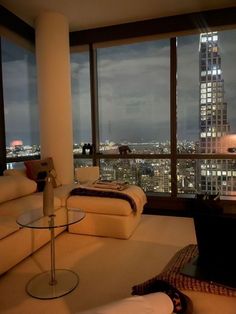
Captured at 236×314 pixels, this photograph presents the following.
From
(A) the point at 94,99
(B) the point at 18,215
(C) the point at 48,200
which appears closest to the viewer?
(C) the point at 48,200

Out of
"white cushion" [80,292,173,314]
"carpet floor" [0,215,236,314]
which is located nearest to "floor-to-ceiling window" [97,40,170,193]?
"carpet floor" [0,215,236,314]

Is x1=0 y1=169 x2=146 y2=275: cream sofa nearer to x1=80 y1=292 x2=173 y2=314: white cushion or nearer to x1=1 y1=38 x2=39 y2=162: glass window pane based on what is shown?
x1=1 y1=38 x2=39 y2=162: glass window pane

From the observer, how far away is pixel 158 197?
427cm

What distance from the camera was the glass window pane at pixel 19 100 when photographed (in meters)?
3.97

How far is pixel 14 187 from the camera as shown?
2.92 m

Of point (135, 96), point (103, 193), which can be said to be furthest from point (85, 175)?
point (135, 96)

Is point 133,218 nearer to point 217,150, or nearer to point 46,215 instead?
point 46,215

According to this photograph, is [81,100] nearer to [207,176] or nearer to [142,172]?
[142,172]

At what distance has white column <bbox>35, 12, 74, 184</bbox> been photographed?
4000 millimetres

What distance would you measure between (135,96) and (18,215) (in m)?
2.81

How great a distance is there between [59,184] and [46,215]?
73.7 inches

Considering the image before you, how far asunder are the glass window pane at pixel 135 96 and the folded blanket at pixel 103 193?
1.47m

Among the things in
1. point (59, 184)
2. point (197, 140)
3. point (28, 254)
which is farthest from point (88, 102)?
point (28, 254)

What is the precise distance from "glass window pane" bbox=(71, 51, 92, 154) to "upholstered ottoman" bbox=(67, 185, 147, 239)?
5.75ft
